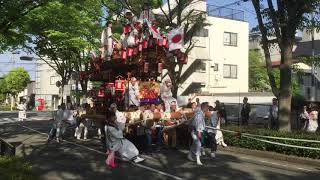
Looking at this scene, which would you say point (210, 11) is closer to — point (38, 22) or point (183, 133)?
point (38, 22)

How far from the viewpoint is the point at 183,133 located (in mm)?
17391

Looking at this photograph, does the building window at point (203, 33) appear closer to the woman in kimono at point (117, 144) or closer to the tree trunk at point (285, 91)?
the tree trunk at point (285, 91)

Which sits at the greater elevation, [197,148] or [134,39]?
[134,39]

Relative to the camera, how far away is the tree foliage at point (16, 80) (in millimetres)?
80062

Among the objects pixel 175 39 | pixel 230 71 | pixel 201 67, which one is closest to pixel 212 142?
pixel 175 39

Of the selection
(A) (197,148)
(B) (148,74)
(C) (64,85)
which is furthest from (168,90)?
(C) (64,85)

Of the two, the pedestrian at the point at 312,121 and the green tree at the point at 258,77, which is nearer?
the pedestrian at the point at 312,121

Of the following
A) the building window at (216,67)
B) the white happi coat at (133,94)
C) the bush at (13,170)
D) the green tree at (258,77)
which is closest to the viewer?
the bush at (13,170)

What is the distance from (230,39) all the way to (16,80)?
46.0 meters

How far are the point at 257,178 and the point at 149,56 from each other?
23.0 ft

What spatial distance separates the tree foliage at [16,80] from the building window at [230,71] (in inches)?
1790

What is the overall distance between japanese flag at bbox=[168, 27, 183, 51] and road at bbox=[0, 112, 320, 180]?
11.9ft

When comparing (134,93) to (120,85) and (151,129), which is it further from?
(151,129)

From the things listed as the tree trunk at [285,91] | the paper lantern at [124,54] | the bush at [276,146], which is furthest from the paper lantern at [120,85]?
the tree trunk at [285,91]
